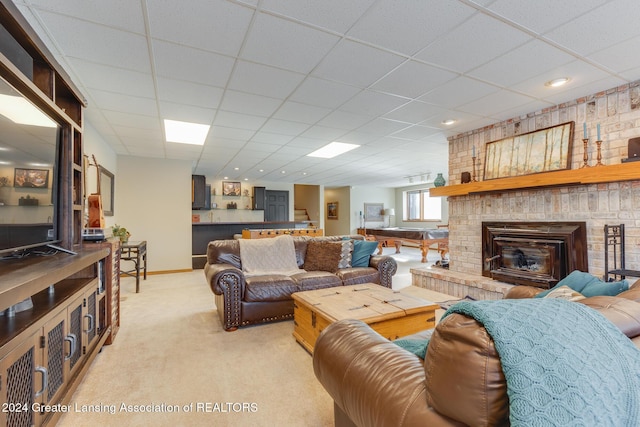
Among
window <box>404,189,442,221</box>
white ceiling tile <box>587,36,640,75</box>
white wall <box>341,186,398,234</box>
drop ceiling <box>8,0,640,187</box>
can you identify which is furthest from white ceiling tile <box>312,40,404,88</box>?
white wall <box>341,186,398,234</box>

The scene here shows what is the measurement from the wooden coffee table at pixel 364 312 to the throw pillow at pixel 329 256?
1075 millimetres

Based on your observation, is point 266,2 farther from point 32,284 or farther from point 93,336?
point 93,336

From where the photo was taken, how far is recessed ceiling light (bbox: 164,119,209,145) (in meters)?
3.87

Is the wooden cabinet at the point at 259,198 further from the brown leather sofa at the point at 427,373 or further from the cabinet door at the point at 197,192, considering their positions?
the brown leather sofa at the point at 427,373

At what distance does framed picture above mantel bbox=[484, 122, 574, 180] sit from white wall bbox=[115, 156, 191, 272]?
18.1ft

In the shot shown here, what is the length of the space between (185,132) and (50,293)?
293cm

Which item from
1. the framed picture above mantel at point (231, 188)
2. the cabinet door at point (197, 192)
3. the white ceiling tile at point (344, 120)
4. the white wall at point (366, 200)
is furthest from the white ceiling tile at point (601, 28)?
the white wall at point (366, 200)

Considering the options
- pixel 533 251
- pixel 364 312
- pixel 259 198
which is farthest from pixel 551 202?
pixel 259 198

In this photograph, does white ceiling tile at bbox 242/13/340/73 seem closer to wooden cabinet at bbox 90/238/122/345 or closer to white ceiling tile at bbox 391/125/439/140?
wooden cabinet at bbox 90/238/122/345

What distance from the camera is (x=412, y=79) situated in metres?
2.65

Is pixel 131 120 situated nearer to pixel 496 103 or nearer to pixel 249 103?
pixel 249 103

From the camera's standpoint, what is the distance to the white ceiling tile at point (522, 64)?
220cm

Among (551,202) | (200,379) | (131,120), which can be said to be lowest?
→ (200,379)

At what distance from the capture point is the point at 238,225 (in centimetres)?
739
